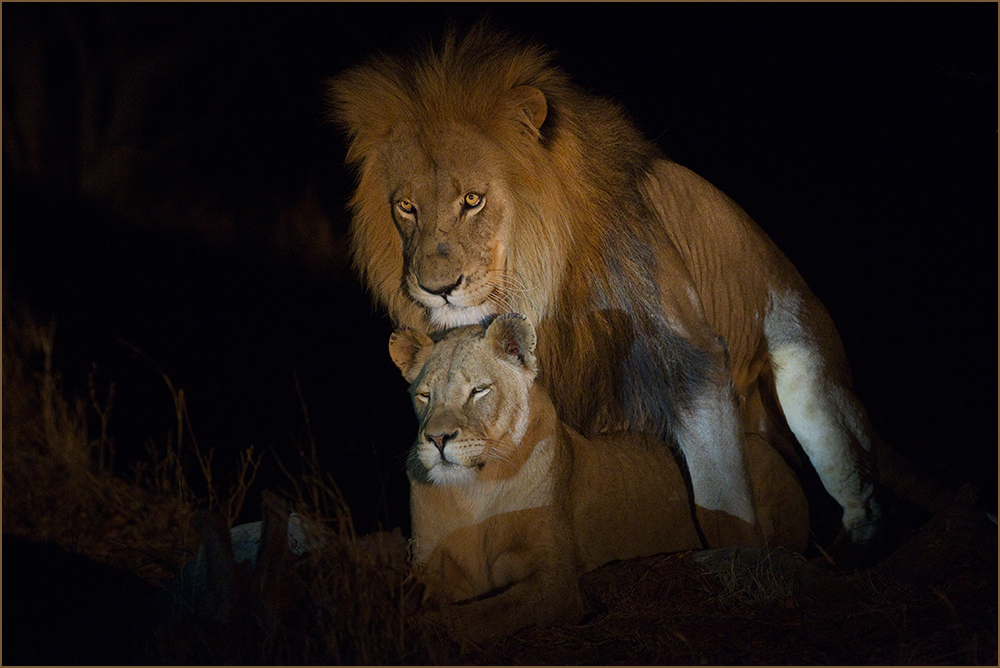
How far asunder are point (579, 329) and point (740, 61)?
424 centimetres

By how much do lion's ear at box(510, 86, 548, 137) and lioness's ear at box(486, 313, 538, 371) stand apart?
779mm

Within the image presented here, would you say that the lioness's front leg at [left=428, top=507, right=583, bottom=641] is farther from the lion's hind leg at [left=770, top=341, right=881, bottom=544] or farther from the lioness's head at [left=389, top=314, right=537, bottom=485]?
the lion's hind leg at [left=770, top=341, right=881, bottom=544]

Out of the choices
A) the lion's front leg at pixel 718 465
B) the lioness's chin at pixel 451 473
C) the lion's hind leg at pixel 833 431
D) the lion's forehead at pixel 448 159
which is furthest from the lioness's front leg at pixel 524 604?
the lion's hind leg at pixel 833 431

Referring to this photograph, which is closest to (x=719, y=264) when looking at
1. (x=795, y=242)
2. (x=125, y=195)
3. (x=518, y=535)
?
(x=518, y=535)

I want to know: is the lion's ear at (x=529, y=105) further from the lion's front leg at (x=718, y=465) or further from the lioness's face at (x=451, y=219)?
the lion's front leg at (x=718, y=465)

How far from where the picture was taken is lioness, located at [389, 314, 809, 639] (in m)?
3.03

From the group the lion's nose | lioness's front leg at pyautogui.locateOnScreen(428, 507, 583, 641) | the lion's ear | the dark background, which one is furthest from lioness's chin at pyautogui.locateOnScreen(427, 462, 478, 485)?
the dark background

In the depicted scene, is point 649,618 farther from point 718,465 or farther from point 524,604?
point 718,465

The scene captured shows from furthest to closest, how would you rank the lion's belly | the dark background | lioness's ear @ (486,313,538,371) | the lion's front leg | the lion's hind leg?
the dark background
the lion's hind leg
the lion's front leg
the lion's belly
lioness's ear @ (486,313,538,371)

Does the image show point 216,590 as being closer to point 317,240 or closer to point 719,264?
point 719,264

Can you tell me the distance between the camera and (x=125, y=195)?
312 inches

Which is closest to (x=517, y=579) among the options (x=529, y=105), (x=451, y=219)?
(x=451, y=219)

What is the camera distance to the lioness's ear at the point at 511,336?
10.5 ft

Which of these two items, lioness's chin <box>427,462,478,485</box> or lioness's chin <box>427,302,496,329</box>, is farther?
lioness's chin <box>427,302,496,329</box>
